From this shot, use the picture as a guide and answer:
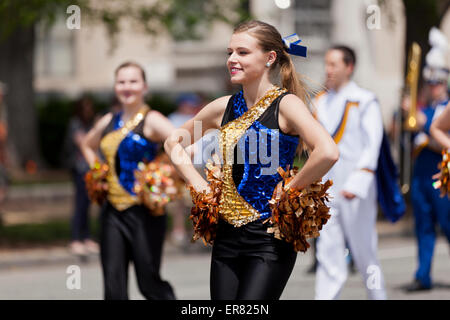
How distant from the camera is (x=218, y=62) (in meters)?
34.8

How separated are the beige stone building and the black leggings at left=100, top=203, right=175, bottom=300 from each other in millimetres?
24868

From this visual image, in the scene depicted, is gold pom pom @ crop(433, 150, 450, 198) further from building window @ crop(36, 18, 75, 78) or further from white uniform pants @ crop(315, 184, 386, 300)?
building window @ crop(36, 18, 75, 78)

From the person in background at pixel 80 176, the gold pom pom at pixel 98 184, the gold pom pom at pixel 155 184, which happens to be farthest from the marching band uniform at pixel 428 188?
the person in background at pixel 80 176

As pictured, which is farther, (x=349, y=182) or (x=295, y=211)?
(x=349, y=182)

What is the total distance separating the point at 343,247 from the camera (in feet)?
22.3

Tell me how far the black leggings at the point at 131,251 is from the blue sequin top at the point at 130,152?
0.75 ft

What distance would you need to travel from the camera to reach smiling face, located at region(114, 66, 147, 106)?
21.1ft

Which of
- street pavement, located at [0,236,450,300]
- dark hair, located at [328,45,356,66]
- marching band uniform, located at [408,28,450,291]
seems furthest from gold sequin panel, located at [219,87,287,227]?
marching band uniform, located at [408,28,450,291]

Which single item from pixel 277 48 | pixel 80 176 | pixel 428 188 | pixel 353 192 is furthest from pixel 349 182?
pixel 80 176

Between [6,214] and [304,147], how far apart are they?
11193mm

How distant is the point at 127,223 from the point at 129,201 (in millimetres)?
187

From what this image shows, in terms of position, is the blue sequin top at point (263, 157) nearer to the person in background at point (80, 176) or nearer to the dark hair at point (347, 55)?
the dark hair at point (347, 55)

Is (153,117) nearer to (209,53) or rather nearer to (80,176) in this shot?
(80,176)

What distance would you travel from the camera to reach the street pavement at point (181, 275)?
8.16 metres
